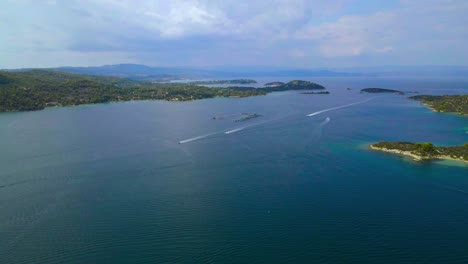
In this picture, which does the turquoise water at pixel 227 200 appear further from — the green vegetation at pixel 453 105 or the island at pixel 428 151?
the green vegetation at pixel 453 105

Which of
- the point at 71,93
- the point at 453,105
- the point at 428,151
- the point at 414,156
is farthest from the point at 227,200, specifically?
the point at 71,93

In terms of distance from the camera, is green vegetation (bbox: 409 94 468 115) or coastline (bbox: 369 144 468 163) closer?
coastline (bbox: 369 144 468 163)

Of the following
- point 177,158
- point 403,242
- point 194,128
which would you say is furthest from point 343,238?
point 194,128

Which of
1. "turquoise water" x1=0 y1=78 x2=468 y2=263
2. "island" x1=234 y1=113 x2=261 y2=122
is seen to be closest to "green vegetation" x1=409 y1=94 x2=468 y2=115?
"turquoise water" x1=0 y1=78 x2=468 y2=263

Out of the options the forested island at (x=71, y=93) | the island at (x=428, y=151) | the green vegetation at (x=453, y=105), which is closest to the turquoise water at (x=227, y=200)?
the island at (x=428, y=151)

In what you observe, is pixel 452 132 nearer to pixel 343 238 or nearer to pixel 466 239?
pixel 466 239

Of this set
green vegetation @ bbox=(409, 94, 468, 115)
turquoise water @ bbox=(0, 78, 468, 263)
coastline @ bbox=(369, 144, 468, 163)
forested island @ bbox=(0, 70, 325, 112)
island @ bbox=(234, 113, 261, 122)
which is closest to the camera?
turquoise water @ bbox=(0, 78, 468, 263)

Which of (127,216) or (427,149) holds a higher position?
(427,149)

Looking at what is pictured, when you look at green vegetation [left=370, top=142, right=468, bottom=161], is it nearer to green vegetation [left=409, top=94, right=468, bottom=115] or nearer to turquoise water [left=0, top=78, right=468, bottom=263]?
turquoise water [left=0, top=78, right=468, bottom=263]

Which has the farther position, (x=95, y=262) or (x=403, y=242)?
(x=403, y=242)
